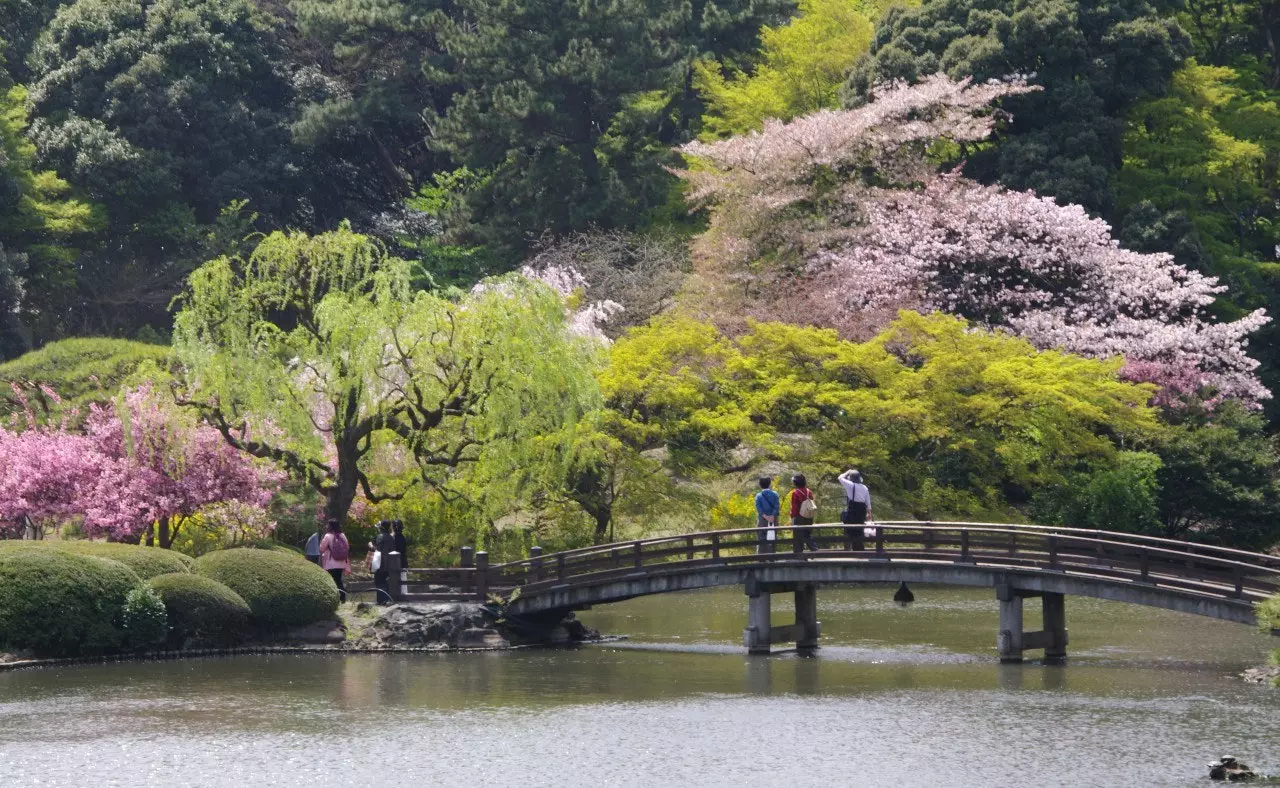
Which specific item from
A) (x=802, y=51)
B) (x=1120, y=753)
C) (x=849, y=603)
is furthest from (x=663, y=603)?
(x=802, y=51)

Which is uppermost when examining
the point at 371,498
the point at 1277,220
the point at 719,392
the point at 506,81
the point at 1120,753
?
the point at 506,81

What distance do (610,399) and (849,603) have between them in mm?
7443

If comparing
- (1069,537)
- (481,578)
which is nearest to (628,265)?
(481,578)

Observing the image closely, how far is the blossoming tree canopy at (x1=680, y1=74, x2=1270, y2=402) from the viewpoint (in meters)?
53.6

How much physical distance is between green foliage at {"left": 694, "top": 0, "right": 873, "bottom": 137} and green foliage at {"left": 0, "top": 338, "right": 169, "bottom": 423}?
926 inches

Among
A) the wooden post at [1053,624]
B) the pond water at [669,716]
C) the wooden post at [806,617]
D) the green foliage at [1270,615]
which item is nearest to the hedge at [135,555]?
Answer: the pond water at [669,716]

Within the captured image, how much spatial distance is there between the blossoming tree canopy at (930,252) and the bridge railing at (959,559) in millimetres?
14877

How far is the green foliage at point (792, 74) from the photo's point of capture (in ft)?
220

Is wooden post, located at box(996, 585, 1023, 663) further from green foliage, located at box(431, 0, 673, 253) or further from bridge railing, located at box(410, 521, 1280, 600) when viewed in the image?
green foliage, located at box(431, 0, 673, 253)

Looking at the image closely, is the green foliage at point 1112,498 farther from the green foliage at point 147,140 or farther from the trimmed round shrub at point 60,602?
the green foliage at point 147,140

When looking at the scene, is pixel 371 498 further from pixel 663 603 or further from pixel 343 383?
pixel 663 603

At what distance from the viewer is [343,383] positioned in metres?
40.6

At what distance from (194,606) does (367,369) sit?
21.1 feet

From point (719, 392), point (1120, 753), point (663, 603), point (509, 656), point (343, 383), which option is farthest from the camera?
point (719, 392)
